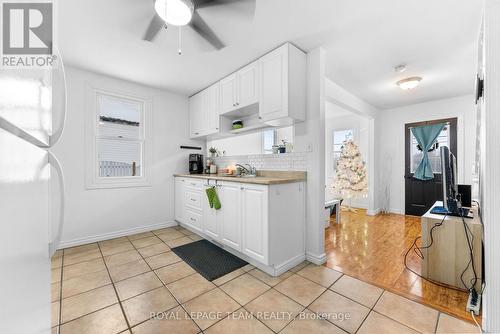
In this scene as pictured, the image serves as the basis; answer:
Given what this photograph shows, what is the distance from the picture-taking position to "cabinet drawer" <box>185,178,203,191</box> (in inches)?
123

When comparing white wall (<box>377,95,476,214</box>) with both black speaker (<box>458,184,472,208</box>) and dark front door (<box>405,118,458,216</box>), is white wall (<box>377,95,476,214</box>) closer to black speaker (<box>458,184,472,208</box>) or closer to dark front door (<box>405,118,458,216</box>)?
dark front door (<box>405,118,458,216</box>)

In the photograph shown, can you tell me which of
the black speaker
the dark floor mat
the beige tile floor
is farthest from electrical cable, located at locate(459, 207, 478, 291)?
the dark floor mat

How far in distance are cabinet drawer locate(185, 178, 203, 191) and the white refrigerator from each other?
243 centimetres

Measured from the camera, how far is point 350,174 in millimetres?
4934

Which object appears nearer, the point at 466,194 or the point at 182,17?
the point at 182,17

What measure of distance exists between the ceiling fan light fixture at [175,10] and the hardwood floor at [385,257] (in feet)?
8.86

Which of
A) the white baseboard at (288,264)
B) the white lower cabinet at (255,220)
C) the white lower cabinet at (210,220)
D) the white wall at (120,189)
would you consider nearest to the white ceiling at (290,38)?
the white wall at (120,189)

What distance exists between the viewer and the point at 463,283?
1873mm

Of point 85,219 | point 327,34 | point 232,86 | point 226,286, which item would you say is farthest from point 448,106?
point 85,219

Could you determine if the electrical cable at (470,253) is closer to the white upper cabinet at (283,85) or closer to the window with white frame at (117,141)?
the white upper cabinet at (283,85)

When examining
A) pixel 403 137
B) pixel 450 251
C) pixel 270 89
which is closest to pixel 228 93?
pixel 270 89

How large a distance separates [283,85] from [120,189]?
9.54ft

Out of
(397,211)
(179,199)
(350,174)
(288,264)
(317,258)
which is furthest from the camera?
(350,174)

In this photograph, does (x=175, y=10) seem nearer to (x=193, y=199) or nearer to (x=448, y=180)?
(x=193, y=199)
